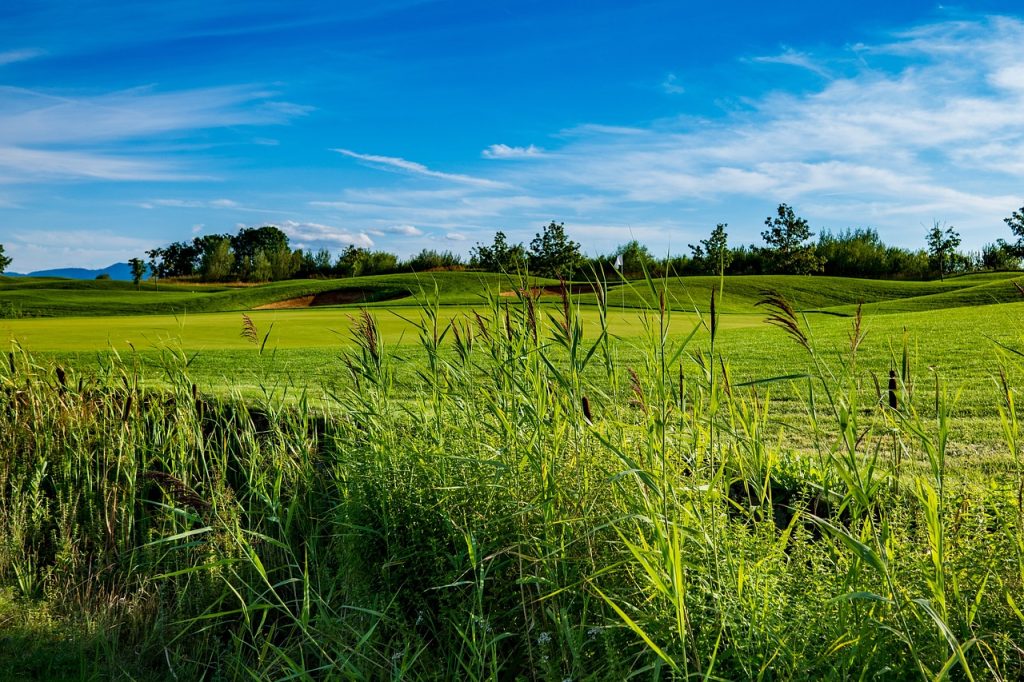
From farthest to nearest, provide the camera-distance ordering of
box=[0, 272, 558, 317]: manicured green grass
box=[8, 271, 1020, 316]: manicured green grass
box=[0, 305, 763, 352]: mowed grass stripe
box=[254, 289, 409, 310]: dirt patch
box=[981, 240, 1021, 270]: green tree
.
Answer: box=[981, 240, 1021, 270]: green tree, box=[254, 289, 409, 310]: dirt patch, box=[0, 272, 558, 317]: manicured green grass, box=[8, 271, 1020, 316]: manicured green grass, box=[0, 305, 763, 352]: mowed grass stripe

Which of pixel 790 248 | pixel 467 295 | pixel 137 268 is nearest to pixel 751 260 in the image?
pixel 790 248

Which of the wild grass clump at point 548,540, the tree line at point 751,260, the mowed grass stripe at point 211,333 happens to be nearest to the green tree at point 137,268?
the tree line at point 751,260

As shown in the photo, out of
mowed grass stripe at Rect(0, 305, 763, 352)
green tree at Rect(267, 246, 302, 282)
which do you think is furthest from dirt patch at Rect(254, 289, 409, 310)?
green tree at Rect(267, 246, 302, 282)

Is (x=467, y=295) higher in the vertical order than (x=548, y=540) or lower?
higher

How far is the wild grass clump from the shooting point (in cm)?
220

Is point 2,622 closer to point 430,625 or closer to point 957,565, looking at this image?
point 430,625

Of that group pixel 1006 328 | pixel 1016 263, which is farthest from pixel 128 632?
pixel 1016 263

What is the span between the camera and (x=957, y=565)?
2.35 metres

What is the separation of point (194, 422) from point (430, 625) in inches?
85.0

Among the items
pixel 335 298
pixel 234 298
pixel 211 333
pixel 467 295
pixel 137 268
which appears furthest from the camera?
pixel 137 268

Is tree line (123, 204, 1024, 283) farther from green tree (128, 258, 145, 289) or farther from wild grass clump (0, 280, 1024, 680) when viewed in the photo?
wild grass clump (0, 280, 1024, 680)

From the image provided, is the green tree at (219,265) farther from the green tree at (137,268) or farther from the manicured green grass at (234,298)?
the manicured green grass at (234,298)

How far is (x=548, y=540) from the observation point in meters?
2.58

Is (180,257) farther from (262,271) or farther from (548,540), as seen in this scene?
(548,540)
